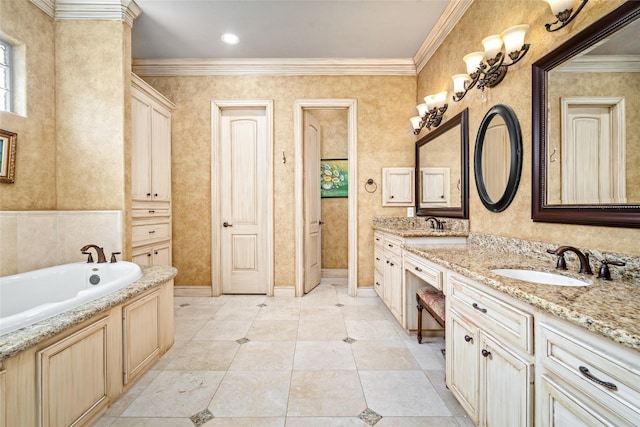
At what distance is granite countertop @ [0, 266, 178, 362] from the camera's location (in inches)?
44.7

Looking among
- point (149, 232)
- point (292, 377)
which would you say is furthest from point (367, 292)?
point (149, 232)


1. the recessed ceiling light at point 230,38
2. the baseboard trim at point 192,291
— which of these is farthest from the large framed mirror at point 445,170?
the baseboard trim at point 192,291

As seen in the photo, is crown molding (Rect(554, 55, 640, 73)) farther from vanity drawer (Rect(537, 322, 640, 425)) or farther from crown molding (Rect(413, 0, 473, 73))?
crown molding (Rect(413, 0, 473, 73))

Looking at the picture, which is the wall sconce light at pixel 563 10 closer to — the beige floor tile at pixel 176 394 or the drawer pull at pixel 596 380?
the drawer pull at pixel 596 380

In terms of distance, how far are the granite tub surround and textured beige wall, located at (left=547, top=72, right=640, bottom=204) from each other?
0.98m

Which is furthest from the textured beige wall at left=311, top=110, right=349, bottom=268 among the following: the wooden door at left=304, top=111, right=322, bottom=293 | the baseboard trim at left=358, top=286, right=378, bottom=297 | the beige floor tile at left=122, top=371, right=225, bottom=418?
the beige floor tile at left=122, top=371, right=225, bottom=418

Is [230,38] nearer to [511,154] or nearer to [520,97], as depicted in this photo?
[520,97]

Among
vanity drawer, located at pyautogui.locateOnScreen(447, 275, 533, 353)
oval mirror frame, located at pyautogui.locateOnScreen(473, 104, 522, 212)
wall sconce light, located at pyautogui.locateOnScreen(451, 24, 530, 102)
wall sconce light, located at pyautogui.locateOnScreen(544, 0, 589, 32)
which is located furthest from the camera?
oval mirror frame, located at pyautogui.locateOnScreen(473, 104, 522, 212)

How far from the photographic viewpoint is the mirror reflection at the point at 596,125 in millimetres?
1195

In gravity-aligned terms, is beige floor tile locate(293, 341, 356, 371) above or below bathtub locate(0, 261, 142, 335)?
below

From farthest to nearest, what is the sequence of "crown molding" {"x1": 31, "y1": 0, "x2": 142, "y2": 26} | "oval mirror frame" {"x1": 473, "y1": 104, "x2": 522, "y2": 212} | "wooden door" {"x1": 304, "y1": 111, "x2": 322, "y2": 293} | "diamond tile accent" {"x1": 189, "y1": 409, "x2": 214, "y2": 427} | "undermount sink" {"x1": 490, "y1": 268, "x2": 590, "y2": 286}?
"wooden door" {"x1": 304, "y1": 111, "x2": 322, "y2": 293} → "crown molding" {"x1": 31, "y1": 0, "x2": 142, "y2": 26} → "oval mirror frame" {"x1": 473, "y1": 104, "x2": 522, "y2": 212} → "diamond tile accent" {"x1": 189, "y1": 409, "x2": 214, "y2": 427} → "undermount sink" {"x1": 490, "y1": 268, "x2": 590, "y2": 286}

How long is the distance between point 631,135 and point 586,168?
0.23 metres

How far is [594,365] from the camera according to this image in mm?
793

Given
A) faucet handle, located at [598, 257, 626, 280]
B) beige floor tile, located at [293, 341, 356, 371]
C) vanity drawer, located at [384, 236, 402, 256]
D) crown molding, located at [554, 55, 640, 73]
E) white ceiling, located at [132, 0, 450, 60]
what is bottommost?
beige floor tile, located at [293, 341, 356, 371]
